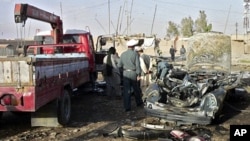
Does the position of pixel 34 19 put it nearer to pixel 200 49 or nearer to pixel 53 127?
pixel 53 127

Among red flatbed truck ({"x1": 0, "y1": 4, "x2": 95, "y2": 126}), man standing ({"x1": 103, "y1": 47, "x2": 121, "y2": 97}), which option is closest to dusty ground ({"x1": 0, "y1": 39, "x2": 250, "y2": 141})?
red flatbed truck ({"x1": 0, "y1": 4, "x2": 95, "y2": 126})

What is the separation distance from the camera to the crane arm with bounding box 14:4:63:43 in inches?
323

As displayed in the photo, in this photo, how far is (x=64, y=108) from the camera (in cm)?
777

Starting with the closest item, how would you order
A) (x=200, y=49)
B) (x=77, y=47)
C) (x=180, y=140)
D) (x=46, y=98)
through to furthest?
1. (x=180, y=140)
2. (x=46, y=98)
3. (x=77, y=47)
4. (x=200, y=49)

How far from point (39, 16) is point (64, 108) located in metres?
2.83

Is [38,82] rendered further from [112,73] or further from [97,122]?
[112,73]

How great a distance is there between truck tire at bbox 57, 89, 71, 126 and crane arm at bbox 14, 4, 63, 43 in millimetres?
1855

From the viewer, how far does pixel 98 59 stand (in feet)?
41.5

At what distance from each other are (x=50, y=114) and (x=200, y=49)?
21.4ft

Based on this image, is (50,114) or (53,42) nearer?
(50,114)

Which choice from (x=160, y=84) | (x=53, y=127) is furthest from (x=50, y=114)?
(x=160, y=84)

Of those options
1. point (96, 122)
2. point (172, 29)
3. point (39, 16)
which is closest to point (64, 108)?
point (96, 122)

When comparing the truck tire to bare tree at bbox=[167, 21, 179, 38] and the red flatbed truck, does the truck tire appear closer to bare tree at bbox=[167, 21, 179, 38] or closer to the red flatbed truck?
the red flatbed truck

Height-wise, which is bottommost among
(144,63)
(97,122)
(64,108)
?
(97,122)
